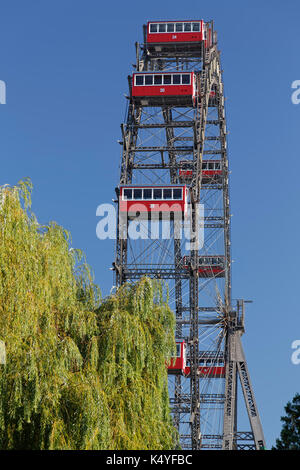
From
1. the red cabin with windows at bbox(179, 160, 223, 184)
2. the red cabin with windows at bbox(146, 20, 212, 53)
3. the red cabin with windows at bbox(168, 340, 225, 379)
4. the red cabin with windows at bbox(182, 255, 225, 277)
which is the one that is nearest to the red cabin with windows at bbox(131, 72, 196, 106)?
the red cabin with windows at bbox(146, 20, 212, 53)

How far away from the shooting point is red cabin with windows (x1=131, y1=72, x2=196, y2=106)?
49.4 m

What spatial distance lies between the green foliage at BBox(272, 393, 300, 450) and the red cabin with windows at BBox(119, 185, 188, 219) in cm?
1603

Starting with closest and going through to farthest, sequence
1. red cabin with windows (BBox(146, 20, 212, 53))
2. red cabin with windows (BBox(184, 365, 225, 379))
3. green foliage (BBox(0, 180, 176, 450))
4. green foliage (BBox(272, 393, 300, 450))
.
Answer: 1. green foliage (BBox(0, 180, 176, 450))
2. green foliage (BBox(272, 393, 300, 450))
3. red cabin with windows (BBox(184, 365, 225, 379))
4. red cabin with windows (BBox(146, 20, 212, 53))

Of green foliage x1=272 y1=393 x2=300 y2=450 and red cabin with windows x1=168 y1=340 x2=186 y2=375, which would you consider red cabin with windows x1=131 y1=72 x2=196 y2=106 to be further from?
green foliage x1=272 y1=393 x2=300 y2=450

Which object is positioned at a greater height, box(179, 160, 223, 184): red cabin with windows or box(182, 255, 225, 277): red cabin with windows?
box(179, 160, 223, 184): red cabin with windows

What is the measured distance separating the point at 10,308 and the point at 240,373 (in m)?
29.2

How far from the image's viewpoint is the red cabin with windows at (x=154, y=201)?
45688mm

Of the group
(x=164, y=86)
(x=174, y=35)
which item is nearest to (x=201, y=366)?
(x=164, y=86)

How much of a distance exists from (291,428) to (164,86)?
954 inches

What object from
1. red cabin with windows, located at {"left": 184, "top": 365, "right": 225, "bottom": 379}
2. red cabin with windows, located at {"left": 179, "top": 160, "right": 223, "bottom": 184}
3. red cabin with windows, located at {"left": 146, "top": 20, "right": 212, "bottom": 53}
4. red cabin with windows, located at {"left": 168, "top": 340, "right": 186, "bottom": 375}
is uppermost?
red cabin with windows, located at {"left": 146, "top": 20, "right": 212, "bottom": 53}

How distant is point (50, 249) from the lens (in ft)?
65.6

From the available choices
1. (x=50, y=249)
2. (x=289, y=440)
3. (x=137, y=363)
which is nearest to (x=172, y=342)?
(x=137, y=363)

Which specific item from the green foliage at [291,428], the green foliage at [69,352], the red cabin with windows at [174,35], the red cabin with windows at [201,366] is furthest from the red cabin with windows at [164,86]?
the green foliage at [69,352]
